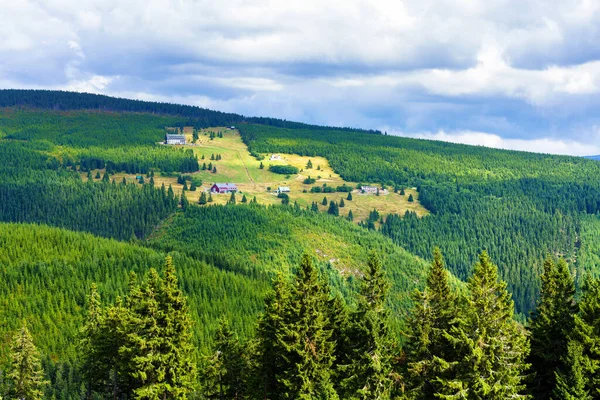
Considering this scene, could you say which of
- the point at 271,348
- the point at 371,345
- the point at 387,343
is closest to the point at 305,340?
the point at 271,348

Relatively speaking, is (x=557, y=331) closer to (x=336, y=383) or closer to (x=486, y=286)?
(x=486, y=286)

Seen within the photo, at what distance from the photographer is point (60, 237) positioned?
634ft

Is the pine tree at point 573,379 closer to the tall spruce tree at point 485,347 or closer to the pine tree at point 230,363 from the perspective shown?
the tall spruce tree at point 485,347

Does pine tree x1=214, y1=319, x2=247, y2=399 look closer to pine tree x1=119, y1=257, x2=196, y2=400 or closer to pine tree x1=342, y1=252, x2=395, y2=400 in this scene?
pine tree x1=119, y1=257, x2=196, y2=400

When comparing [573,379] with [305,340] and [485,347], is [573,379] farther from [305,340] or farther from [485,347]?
[305,340]

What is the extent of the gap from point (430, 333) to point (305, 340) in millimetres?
11002

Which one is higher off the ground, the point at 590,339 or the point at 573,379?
the point at 590,339

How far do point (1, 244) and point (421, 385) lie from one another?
157501 mm

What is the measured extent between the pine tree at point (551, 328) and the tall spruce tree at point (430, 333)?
9801mm

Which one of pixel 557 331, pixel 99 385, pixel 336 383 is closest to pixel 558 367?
pixel 557 331

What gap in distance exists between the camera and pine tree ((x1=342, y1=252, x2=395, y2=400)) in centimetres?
5441

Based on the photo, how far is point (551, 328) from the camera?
59.3 meters

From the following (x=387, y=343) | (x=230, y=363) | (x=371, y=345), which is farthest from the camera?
(x=230, y=363)

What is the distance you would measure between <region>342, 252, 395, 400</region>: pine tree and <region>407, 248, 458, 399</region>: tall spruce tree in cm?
214
